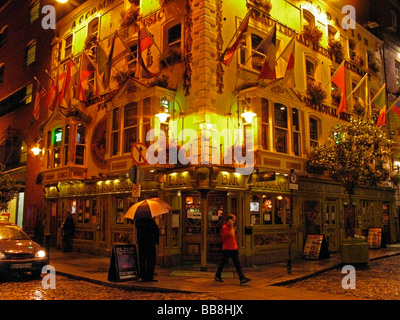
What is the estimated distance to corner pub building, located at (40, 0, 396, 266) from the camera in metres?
13.5

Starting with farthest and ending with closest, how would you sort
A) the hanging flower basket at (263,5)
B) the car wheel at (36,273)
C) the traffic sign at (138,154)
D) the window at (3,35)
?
the window at (3,35) < the hanging flower basket at (263,5) < the traffic sign at (138,154) < the car wheel at (36,273)

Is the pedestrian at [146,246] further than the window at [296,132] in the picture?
No

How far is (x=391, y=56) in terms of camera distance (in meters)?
25.6

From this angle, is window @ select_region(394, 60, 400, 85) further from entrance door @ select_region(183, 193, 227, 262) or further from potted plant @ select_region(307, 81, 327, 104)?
entrance door @ select_region(183, 193, 227, 262)

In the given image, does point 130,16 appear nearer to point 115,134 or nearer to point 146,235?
point 115,134

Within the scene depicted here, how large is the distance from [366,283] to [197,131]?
279 inches

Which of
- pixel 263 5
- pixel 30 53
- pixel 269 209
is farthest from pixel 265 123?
pixel 30 53

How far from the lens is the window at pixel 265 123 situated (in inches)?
572

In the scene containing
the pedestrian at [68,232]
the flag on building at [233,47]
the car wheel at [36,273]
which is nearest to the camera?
the car wheel at [36,273]

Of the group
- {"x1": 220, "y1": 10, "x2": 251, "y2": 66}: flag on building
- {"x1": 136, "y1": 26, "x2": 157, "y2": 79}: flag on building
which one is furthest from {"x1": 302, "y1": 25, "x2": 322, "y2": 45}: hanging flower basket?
{"x1": 136, "y1": 26, "x2": 157, "y2": 79}: flag on building

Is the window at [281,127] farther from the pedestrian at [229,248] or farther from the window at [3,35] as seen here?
the window at [3,35]

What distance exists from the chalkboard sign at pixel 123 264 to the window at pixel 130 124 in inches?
231

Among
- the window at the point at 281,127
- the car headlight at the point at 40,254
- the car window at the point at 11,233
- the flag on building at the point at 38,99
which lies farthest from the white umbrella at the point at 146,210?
the flag on building at the point at 38,99

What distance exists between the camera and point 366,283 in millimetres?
10492
